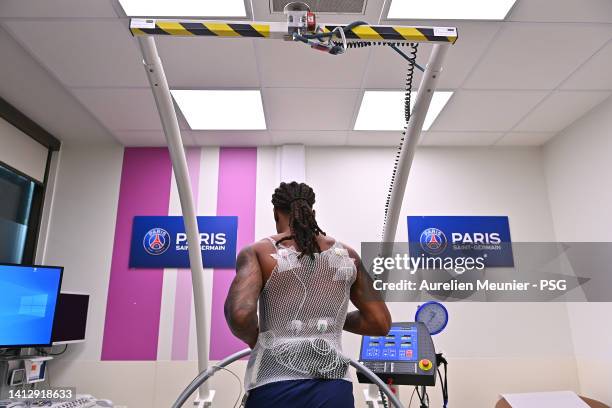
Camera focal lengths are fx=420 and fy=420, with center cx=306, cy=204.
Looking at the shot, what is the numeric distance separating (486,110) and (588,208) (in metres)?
1.16

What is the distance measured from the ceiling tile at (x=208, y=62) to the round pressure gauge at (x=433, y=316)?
188 centimetres

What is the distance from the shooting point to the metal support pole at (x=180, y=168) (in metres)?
1.61

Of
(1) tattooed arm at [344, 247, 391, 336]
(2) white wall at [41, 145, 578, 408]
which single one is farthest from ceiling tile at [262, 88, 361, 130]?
(1) tattooed arm at [344, 247, 391, 336]

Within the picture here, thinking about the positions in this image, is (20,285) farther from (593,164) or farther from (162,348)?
(593,164)

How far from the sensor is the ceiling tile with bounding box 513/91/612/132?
3156 millimetres

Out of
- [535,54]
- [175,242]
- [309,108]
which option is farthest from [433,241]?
[175,242]

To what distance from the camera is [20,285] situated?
2.75 m

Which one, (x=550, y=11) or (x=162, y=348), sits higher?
(x=550, y=11)

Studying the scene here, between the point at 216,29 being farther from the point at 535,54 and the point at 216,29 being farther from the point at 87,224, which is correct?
the point at 87,224

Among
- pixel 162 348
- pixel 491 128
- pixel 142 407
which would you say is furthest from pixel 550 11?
pixel 142 407

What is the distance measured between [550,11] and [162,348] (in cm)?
361

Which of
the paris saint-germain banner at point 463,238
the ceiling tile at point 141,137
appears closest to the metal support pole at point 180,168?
the ceiling tile at point 141,137

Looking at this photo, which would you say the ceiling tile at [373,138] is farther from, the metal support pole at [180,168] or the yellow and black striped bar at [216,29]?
the yellow and black striped bar at [216,29]
